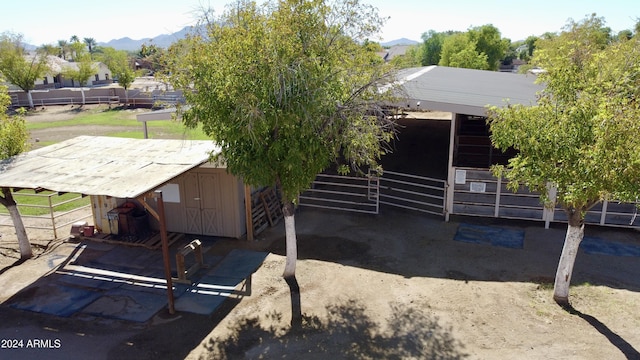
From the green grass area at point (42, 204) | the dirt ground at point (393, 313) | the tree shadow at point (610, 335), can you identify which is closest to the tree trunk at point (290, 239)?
the dirt ground at point (393, 313)

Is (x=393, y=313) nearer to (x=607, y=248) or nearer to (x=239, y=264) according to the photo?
(x=239, y=264)

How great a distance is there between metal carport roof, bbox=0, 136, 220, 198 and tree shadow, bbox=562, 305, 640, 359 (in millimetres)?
8312

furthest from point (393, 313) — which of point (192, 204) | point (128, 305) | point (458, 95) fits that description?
point (458, 95)

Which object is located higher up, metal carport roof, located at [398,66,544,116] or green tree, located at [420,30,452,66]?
green tree, located at [420,30,452,66]

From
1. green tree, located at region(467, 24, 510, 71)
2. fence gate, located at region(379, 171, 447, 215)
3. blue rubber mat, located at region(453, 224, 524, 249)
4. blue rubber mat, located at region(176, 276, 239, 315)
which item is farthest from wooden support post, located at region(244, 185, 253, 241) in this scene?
green tree, located at region(467, 24, 510, 71)

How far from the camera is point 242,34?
8859 millimetres

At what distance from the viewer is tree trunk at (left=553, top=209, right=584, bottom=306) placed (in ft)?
29.1

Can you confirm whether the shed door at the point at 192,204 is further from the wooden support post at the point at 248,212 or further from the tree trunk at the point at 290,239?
the tree trunk at the point at 290,239

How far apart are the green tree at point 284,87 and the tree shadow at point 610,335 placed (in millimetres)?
5015

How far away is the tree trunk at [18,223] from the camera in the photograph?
1154cm

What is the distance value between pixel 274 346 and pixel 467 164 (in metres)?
13.7


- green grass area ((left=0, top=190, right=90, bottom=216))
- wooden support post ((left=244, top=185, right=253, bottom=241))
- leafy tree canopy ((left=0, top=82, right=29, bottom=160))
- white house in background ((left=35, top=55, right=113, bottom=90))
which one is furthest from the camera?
white house in background ((left=35, top=55, right=113, bottom=90))

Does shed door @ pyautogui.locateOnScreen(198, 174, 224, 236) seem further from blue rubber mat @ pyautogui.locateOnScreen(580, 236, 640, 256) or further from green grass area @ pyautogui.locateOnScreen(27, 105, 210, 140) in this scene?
green grass area @ pyautogui.locateOnScreen(27, 105, 210, 140)

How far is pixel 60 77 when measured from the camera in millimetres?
66750
